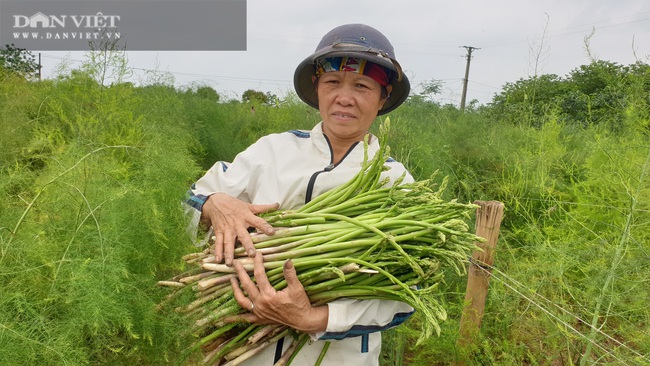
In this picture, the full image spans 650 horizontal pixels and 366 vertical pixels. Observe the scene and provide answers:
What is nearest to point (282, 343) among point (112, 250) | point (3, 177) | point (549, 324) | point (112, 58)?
point (112, 250)

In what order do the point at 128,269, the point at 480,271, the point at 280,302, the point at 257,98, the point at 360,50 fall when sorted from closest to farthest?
the point at 280,302 → the point at 128,269 → the point at 360,50 → the point at 480,271 → the point at 257,98

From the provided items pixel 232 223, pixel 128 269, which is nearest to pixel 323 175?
pixel 232 223

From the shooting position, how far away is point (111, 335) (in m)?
1.49

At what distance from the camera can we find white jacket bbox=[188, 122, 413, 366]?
1747 millimetres

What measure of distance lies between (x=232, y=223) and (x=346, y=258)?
435 millimetres

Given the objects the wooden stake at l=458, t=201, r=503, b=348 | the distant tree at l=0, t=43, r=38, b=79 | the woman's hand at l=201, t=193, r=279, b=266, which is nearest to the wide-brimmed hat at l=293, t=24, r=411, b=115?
the woman's hand at l=201, t=193, r=279, b=266

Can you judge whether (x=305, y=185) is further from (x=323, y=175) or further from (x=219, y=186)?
(x=219, y=186)

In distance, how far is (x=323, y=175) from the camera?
1.95 metres

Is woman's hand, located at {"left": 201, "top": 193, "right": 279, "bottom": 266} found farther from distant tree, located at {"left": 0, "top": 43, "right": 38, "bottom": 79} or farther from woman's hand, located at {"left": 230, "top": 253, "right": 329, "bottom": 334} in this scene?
distant tree, located at {"left": 0, "top": 43, "right": 38, "bottom": 79}

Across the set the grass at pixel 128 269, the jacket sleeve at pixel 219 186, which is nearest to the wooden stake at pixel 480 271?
the grass at pixel 128 269

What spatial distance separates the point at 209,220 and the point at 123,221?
13.0 inches

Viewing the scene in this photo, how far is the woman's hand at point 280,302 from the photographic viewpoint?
159 centimetres

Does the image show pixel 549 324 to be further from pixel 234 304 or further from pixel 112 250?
pixel 112 250

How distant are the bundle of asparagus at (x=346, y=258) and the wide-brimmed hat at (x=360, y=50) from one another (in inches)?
11.6
